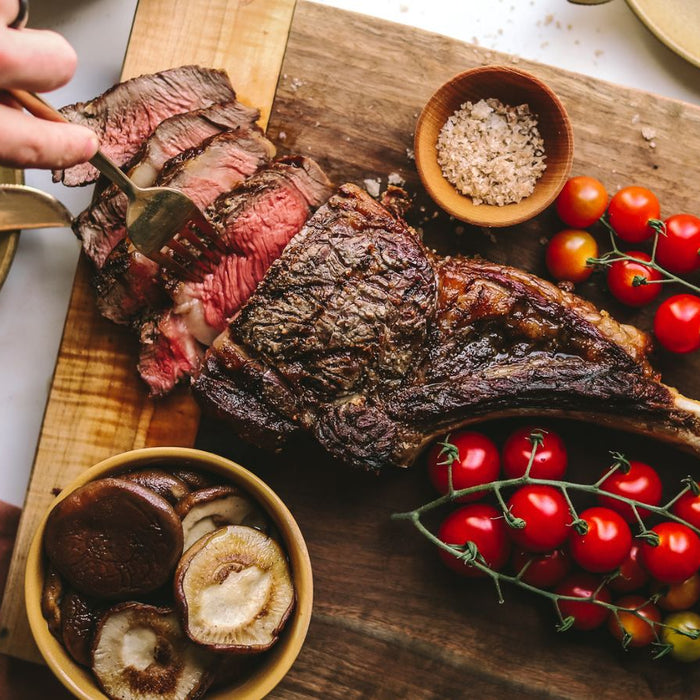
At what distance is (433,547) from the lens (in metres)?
2.77

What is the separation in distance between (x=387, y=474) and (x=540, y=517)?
0.56 metres

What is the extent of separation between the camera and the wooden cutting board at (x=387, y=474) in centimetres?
273

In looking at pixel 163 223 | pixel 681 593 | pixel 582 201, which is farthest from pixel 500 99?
pixel 681 593

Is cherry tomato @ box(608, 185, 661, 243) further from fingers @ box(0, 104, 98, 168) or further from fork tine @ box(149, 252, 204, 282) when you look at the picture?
fingers @ box(0, 104, 98, 168)

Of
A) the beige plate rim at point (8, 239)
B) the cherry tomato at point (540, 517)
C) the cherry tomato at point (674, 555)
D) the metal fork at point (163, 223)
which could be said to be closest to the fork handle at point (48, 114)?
the metal fork at point (163, 223)

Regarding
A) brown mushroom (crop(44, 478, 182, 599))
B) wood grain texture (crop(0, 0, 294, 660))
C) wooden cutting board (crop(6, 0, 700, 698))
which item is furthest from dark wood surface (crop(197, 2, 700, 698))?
brown mushroom (crop(44, 478, 182, 599))

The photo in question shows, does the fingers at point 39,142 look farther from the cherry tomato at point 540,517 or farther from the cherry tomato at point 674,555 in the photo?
the cherry tomato at point 674,555

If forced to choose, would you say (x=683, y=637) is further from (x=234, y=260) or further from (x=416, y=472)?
(x=234, y=260)

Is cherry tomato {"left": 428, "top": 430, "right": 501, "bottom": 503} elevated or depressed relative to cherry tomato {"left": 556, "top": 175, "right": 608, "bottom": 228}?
depressed

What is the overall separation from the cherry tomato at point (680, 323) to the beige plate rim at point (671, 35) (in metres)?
0.90

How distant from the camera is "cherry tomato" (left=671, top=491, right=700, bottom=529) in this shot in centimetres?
266

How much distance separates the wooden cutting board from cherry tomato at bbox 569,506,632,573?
0.74ft

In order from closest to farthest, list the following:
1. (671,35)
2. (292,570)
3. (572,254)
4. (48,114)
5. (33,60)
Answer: (33,60), (48,114), (292,570), (572,254), (671,35)

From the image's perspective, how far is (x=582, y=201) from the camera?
270cm
